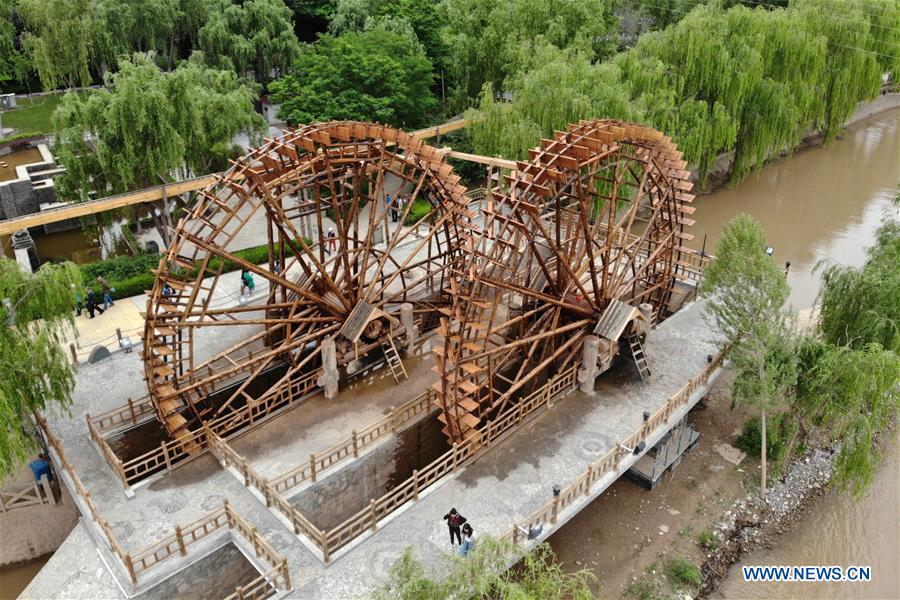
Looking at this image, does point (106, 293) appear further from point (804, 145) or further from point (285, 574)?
point (804, 145)

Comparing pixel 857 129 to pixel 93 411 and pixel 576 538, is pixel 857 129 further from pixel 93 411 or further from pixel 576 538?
pixel 93 411

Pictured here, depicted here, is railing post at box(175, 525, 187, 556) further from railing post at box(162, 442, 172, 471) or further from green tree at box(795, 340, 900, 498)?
green tree at box(795, 340, 900, 498)

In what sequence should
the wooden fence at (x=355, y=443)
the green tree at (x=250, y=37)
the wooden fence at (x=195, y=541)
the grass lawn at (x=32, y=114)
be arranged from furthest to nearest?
1. the green tree at (x=250, y=37)
2. the grass lawn at (x=32, y=114)
3. the wooden fence at (x=355, y=443)
4. the wooden fence at (x=195, y=541)

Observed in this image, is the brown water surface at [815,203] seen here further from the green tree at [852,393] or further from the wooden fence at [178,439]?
the wooden fence at [178,439]

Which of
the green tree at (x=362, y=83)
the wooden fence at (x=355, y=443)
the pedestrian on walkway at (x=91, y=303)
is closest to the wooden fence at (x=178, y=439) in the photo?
the wooden fence at (x=355, y=443)

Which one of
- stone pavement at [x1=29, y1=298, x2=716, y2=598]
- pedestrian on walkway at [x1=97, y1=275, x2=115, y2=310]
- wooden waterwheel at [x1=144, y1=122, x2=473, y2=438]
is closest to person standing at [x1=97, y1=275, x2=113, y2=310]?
pedestrian on walkway at [x1=97, y1=275, x2=115, y2=310]

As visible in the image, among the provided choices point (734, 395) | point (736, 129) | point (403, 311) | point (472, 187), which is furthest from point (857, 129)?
point (403, 311)
